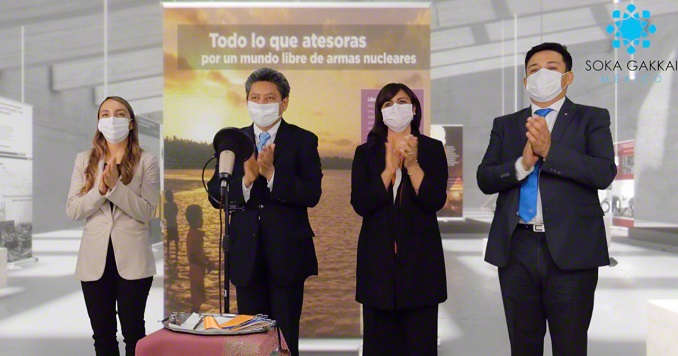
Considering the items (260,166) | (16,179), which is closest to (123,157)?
(260,166)

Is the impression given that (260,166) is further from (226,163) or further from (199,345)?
(199,345)

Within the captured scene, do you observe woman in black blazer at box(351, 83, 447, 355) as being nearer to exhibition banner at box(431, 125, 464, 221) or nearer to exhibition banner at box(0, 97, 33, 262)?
exhibition banner at box(431, 125, 464, 221)

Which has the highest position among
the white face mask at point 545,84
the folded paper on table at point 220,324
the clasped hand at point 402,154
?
the white face mask at point 545,84

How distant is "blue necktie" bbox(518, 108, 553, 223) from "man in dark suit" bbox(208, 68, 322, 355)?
2.87ft

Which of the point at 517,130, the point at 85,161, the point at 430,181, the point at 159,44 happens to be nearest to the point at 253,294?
the point at 430,181

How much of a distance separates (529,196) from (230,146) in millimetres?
1205

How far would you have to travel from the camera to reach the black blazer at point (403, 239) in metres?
2.45

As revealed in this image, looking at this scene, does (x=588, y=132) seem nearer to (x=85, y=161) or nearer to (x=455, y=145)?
(x=85, y=161)

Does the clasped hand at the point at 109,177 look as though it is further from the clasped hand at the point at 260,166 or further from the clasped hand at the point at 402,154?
the clasped hand at the point at 402,154

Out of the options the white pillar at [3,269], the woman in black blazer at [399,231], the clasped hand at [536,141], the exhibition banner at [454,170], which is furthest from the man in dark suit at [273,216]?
the white pillar at [3,269]

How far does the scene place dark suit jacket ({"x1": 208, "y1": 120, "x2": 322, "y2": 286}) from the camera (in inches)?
98.7

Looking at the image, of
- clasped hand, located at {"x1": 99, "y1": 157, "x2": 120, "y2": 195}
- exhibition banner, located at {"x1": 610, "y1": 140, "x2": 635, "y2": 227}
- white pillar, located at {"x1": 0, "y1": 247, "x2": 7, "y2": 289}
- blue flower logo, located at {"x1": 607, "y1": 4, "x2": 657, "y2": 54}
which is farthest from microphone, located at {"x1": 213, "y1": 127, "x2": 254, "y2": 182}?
blue flower logo, located at {"x1": 607, "y1": 4, "x2": 657, "y2": 54}

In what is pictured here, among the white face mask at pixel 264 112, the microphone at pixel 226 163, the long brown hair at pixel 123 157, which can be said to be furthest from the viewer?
the long brown hair at pixel 123 157

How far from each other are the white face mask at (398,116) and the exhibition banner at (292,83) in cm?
124
